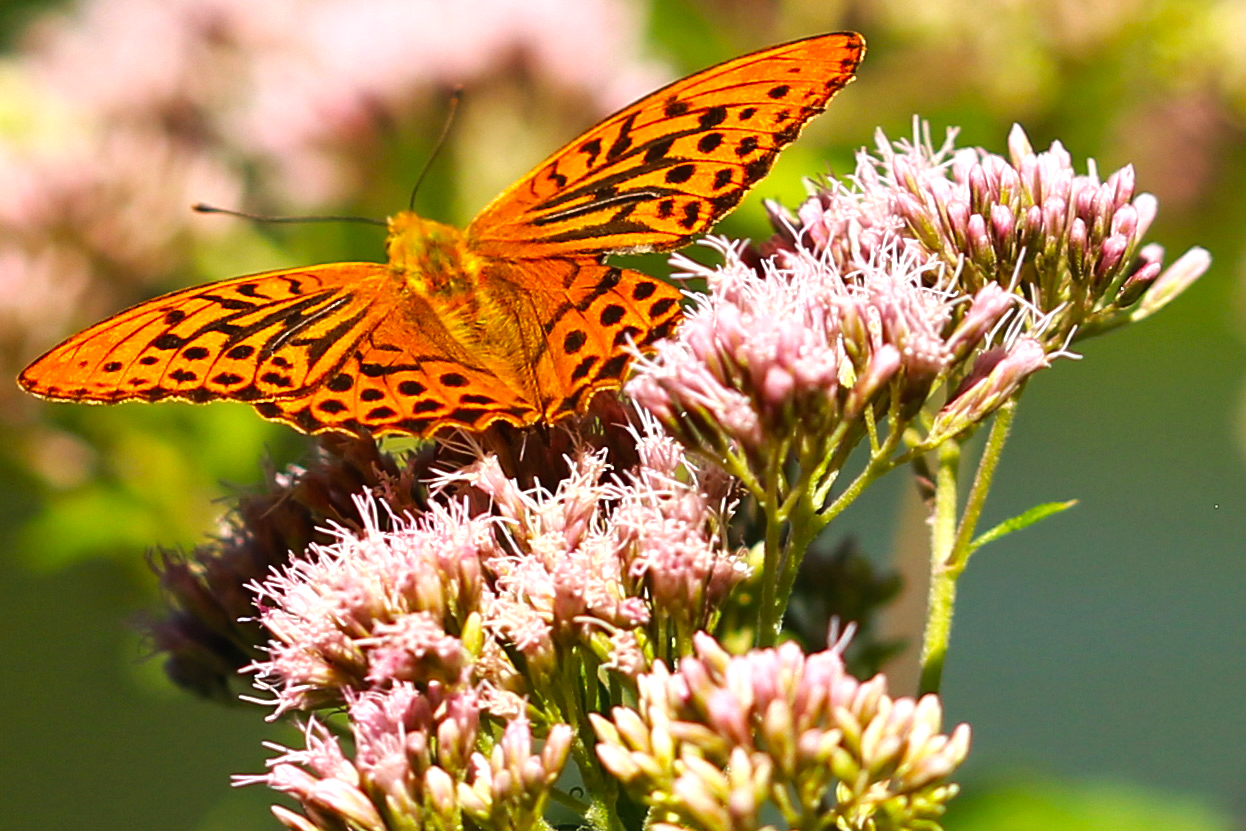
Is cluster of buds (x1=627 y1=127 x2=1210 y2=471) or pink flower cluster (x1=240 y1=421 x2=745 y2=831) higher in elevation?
cluster of buds (x1=627 y1=127 x2=1210 y2=471)

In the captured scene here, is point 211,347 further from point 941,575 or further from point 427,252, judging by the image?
point 941,575

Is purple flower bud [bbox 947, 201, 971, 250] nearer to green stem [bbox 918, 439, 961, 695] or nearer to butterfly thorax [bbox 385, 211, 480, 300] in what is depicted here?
green stem [bbox 918, 439, 961, 695]

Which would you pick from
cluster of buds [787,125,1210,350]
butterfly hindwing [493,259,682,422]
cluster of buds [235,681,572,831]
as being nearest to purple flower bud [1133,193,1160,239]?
cluster of buds [787,125,1210,350]

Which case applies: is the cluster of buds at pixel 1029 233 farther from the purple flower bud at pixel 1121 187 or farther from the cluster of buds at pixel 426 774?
the cluster of buds at pixel 426 774

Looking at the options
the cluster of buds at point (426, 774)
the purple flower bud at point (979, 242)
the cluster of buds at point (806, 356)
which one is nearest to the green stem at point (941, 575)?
the cluster of buds at point (806, 356)

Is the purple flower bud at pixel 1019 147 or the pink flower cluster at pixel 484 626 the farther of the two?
the purple flower bud at pixel 1019 147
